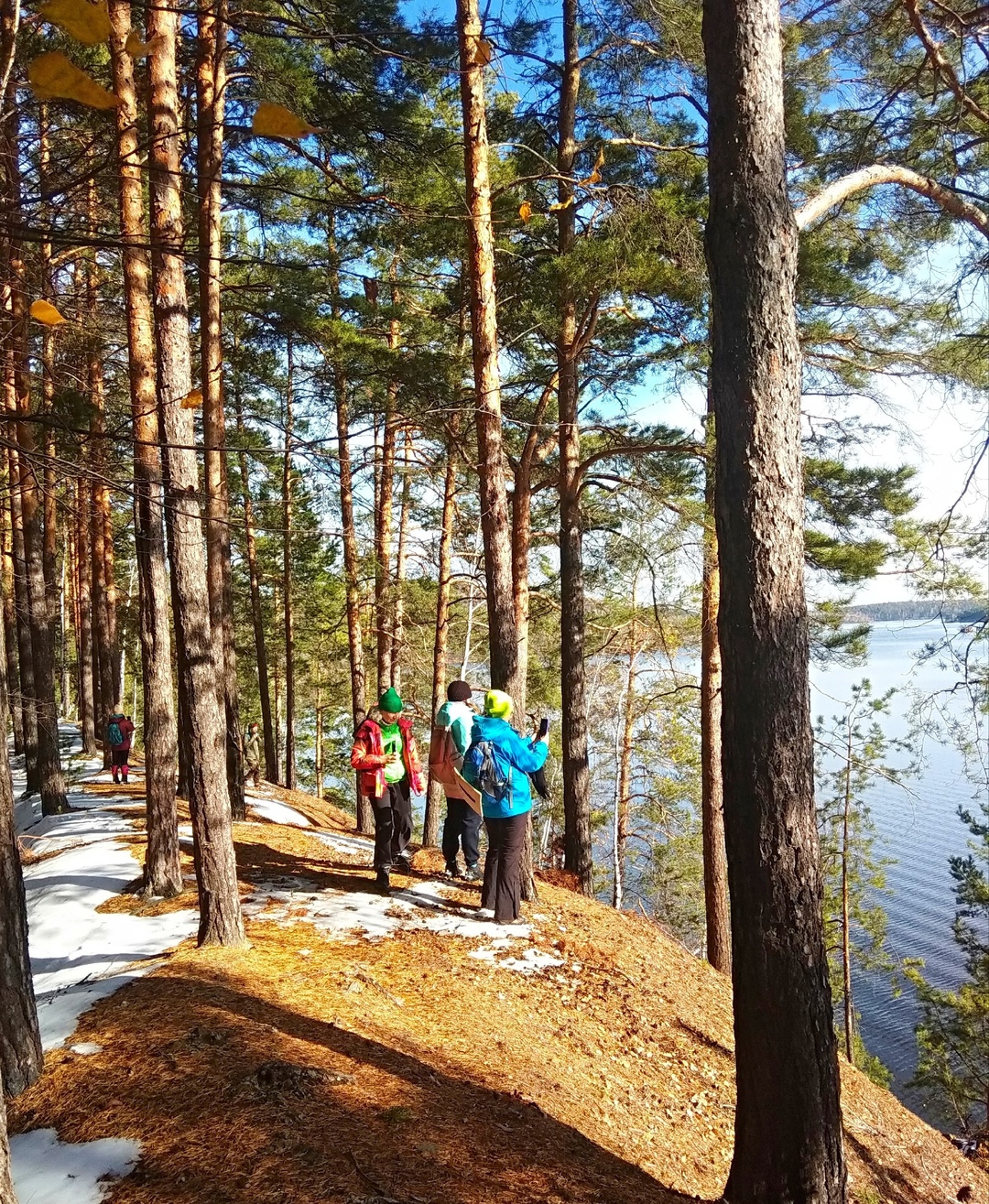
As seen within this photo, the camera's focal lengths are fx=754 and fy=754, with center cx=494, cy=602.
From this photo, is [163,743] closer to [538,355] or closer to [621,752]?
[538,355]

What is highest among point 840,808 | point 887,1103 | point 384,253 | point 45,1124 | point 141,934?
point 384,253

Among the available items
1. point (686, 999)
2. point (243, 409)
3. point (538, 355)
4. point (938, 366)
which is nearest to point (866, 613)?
point (938, 366)

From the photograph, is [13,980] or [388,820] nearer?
[13,980]

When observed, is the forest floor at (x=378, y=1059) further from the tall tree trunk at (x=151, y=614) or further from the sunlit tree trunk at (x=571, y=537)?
the sunlit tree trunk at (x=571, y=537)

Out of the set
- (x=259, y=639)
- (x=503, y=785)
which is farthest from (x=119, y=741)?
(x=503, y=785)

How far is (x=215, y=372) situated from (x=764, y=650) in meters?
7.58

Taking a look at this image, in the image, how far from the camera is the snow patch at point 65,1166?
104 inches

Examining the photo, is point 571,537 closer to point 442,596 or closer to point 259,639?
point 442,596

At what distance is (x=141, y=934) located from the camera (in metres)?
5.55

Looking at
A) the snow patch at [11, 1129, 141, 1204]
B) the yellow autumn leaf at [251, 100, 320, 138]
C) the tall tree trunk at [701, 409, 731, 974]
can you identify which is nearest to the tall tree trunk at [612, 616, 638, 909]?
the tall tree trunk at [701, 409, 731, 974]

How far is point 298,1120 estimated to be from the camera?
3.10 meters

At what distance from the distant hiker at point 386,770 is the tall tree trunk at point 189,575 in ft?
4.88

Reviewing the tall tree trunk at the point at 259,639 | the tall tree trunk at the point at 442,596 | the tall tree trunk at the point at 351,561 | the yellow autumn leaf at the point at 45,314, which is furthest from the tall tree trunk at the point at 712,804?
the tall tree trunk at the point at 259,639

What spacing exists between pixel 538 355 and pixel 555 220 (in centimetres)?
192
